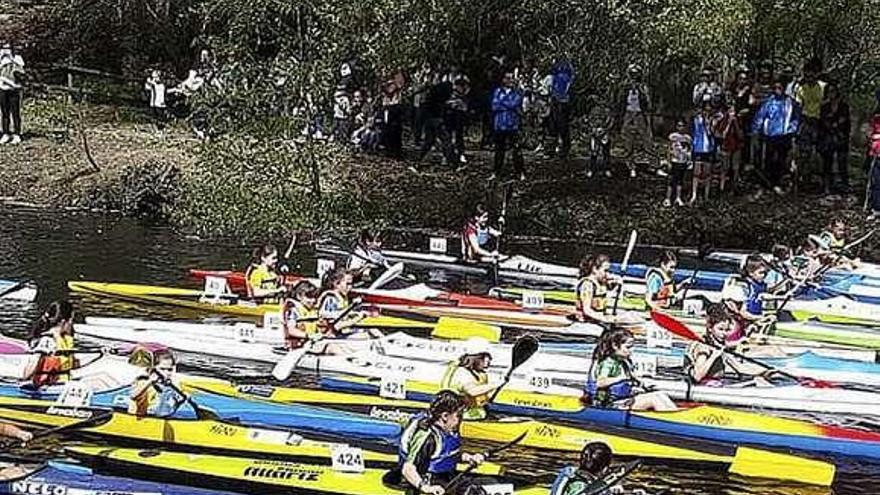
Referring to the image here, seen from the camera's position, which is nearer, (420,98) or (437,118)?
(437,118)

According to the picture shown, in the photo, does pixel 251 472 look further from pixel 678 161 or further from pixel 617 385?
pixel 678 161

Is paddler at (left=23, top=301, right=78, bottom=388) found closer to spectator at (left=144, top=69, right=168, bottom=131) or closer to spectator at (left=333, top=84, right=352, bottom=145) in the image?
spectator at (left=333, top=84, right=352, bottom=145)

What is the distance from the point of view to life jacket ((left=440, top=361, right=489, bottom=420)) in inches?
522

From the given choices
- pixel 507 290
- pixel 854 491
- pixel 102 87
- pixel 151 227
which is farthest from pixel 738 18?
pixel 102 87

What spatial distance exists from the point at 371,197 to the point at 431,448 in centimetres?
1688

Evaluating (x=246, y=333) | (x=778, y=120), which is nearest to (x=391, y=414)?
(x=246, y=333)

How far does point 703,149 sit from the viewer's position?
24.6m

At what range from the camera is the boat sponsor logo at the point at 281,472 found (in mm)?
11617

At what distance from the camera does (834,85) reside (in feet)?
80.9

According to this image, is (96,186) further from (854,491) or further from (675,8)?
(854,491)

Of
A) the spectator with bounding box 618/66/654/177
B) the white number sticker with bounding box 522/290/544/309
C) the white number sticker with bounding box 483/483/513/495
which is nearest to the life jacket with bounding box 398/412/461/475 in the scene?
the white number sticker with bounding box 483/483/513/495

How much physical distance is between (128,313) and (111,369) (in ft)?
17.5

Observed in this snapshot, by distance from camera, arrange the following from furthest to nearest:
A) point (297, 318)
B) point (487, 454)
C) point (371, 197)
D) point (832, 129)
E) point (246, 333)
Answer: point (371, 197), point (832, 129), point (246, 333), point (297, 318), point (487, 454)

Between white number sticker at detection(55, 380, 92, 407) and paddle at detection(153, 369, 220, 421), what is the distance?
0.89 meters
